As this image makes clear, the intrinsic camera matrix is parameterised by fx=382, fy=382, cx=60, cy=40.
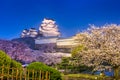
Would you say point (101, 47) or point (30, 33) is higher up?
point (30, 33)

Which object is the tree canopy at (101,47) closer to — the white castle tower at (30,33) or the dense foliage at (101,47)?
the dense foliage at (101,47)

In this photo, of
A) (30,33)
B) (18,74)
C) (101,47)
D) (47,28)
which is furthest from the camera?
(30,33)

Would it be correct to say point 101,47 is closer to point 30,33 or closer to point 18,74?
point 18,74

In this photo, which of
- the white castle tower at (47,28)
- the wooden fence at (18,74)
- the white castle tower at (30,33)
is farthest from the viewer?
the white castle tower at (30,33)

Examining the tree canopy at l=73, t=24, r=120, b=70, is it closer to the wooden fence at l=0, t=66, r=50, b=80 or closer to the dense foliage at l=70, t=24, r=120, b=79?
the dense foliage at l=70, t=24, r=120, b=79

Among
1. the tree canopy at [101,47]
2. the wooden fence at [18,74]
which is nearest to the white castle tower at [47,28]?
the tree canopy at [101,47]

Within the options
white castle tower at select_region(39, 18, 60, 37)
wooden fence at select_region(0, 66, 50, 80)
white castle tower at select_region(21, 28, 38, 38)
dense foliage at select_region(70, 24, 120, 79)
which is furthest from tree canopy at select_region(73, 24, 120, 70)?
white castle tower at select_region(21, 28, 38, 38)

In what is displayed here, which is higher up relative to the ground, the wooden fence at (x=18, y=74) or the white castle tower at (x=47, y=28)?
the white castle tower at (x=47, y=28)

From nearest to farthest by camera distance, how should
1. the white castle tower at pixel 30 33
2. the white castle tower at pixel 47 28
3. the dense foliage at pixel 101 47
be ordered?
the dense foliage at pixel 101 47, the white castle tower at pixel 47 28, the white castle tower at pixel 30 33

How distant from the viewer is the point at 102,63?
4819 cm

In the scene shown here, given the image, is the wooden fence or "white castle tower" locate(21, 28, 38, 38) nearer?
the wooden fence

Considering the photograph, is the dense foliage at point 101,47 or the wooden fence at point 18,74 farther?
the dense foliage at point 101,47

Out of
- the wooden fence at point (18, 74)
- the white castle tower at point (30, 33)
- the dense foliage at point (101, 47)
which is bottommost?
the wooden fence at point (18, 74)

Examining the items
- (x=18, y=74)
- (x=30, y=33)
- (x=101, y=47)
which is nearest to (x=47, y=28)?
(x=30, y=33)
